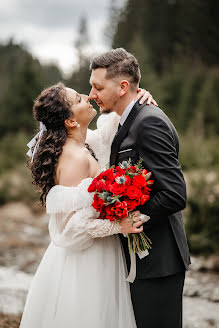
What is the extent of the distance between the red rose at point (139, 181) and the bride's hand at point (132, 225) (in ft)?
0.90

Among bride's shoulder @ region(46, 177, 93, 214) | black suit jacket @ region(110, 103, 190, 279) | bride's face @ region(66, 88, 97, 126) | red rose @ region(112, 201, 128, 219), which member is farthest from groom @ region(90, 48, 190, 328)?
bride's shoulder @ region(46, 177, 93, 214)

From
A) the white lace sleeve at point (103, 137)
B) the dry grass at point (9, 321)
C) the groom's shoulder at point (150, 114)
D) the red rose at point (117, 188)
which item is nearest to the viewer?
the red rose at point (117, 188)

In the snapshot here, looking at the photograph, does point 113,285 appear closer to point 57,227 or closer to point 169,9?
point 57,227

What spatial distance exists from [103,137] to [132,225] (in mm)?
1204

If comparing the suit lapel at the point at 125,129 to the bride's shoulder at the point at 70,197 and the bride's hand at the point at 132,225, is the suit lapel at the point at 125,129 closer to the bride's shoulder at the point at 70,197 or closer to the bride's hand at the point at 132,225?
the bride's shoulder at the point at 70,197

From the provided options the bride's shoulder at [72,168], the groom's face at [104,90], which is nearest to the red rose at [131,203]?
the bride's shoulder at [72,168]

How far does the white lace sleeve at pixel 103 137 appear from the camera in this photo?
3.67 m

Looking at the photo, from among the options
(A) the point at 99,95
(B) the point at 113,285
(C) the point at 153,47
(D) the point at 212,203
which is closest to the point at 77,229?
(B) the point at 113,285

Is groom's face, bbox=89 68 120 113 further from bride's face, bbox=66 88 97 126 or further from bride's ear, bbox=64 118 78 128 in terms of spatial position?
bride's ear, bbox=64 118 78 128

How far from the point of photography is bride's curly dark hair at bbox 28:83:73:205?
3.23 meters

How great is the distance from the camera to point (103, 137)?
3.83m

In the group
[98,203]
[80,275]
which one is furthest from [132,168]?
[80,275]

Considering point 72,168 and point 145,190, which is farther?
point 72,168

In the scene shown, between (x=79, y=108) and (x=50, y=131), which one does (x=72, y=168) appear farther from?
(x=79, y=108)
